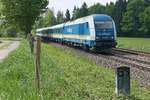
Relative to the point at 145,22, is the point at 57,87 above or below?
above

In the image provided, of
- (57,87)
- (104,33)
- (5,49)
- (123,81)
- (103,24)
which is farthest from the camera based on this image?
(5,49)

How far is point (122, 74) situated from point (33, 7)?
5680cm

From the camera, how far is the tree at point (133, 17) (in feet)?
398

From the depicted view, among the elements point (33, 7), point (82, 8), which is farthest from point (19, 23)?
point (82, 8)

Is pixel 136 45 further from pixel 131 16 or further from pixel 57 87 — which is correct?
pixel 131 16

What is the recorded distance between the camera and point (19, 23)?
6731cm

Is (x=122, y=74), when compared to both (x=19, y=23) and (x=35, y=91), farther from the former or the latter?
(x=19, y=23)

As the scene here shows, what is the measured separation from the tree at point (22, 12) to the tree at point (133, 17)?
185 ft

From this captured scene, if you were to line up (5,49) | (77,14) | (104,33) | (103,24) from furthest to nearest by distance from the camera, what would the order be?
(77,14) < (5,49) < (103,24) < (104,33)

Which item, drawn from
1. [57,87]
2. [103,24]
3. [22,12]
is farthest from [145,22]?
[57,87]

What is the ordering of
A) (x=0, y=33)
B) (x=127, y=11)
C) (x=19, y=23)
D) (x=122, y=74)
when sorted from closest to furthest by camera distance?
(x=122, y=74) < (x=19, y=23) < (x=0, y=33) < (x=127, y=11)

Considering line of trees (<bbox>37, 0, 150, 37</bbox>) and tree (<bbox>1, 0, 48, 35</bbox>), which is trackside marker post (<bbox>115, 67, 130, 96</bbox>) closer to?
tree (<bbox>1, 0, 48, 35</bbox>)

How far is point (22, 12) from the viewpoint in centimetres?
6638

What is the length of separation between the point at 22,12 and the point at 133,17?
66.7m
